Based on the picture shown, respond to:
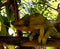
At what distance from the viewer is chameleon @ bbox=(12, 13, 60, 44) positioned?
4.27ft

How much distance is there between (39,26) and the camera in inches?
53.9

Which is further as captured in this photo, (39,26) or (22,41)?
(39,26)

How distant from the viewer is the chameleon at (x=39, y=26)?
51.2 inches

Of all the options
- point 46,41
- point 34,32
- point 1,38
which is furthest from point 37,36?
point 1,38

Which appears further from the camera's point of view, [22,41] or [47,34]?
[47,34]

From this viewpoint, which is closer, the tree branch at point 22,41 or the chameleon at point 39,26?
the tree branch at point 22,41

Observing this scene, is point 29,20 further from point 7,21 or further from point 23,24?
point 7,21

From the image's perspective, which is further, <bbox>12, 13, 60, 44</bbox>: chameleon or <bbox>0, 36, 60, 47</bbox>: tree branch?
<bbox>12, 13, 60, 44</bbox>: chameleon

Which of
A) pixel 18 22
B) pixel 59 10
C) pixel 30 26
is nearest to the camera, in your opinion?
pixel 18 22

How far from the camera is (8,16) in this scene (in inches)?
66.5

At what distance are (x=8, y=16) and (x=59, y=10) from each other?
A: 0.47 metres

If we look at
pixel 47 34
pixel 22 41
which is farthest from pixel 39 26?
pixel 22 41

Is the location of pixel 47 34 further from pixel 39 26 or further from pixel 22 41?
pixel 22 41

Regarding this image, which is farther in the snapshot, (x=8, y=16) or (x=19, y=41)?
(x=8, y=16)
